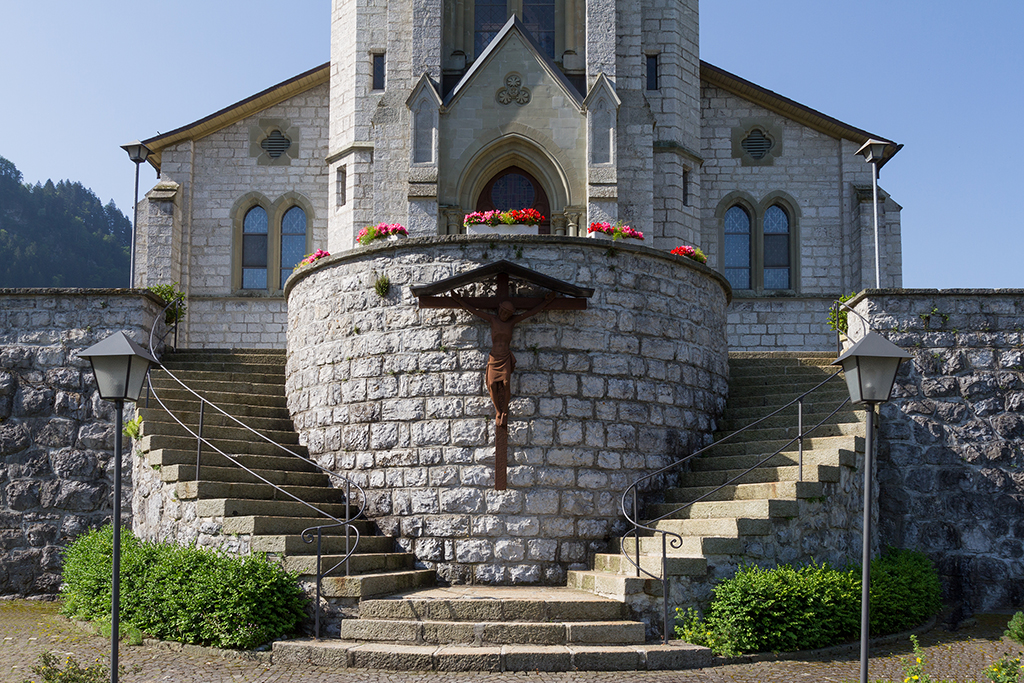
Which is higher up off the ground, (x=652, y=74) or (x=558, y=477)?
(x=652, y=74)

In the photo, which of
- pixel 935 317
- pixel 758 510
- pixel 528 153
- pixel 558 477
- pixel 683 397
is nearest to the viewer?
pixel 758 510

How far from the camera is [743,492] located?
10.4m

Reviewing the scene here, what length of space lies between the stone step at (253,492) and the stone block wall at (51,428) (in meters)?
2.92

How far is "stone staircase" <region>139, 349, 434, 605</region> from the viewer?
9.59 metres

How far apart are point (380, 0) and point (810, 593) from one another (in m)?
14.5

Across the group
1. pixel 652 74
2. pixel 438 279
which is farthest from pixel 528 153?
pixel 438 279

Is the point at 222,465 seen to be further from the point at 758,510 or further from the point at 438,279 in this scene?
the point at 758,510

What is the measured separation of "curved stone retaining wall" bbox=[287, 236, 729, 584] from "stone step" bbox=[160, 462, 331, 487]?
26cm

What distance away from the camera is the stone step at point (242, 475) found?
34.2ft

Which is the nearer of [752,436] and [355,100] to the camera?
[752,436]

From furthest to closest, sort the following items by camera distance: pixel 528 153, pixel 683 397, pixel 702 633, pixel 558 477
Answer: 1. pixel 528 153
2. pixel 683 397
3. pixel 558 477
4. pixel 702 633

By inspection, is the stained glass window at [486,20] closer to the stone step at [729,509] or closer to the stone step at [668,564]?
the stone step at [729,509]

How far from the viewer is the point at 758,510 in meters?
9.77

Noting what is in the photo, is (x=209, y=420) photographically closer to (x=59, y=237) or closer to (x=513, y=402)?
(x=513, y=402)
